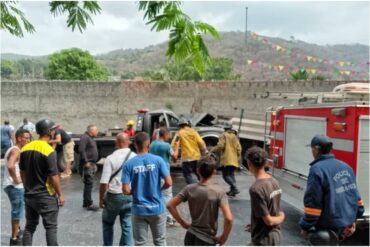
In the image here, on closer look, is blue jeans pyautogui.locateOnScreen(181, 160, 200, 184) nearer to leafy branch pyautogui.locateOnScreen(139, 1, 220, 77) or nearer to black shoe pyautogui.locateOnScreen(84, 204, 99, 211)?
black shoe pyautogui.locateOnScreen(84, 204, 99, 211)

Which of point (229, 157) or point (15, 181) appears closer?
point (15, 181)

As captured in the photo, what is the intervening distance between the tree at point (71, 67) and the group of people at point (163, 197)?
49416 millimetres

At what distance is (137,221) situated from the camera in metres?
4.67

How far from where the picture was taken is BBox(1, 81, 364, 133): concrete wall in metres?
18.3

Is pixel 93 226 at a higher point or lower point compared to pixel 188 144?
lower

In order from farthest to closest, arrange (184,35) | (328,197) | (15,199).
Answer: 1. (15,199)
2. (328,197)
3. (184,35)

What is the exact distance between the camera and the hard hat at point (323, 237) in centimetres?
403

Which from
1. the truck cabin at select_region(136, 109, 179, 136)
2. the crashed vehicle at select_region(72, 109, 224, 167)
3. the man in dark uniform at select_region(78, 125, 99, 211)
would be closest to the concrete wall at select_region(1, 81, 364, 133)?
the crashed vehicle at select_region(72, 109, 224, 167)

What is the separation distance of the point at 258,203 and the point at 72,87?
16130 millimetres

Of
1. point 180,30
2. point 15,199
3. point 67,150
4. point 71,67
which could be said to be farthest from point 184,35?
point 71,67

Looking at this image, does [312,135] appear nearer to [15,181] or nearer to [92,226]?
[92,226]

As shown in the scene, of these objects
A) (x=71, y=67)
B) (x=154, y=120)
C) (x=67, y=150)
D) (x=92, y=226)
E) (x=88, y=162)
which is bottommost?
(x=92, y=226)

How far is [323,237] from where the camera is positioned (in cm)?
405

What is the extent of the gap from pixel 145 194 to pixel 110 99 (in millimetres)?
14316
